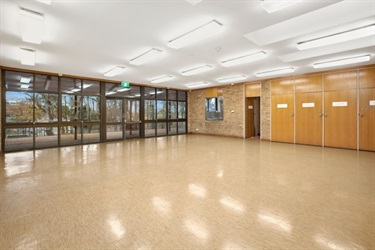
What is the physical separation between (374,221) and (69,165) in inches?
235

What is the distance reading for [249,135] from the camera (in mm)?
10508

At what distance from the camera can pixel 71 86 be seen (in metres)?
8.47

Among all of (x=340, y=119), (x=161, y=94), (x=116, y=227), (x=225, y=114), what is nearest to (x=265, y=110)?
(x=225, y=114)

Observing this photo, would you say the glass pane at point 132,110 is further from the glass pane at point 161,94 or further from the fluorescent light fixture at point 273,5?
the fluorescent light fixture at point 273,5

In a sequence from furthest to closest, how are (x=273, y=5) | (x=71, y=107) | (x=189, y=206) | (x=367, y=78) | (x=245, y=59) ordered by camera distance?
(x=71, y=107), (x=367, y=78), (x=245, y=59), (x=273, y=5), (x=189, y=206)

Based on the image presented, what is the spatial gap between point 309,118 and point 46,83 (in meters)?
10.9

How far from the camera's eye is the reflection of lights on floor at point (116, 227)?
6.79 feet

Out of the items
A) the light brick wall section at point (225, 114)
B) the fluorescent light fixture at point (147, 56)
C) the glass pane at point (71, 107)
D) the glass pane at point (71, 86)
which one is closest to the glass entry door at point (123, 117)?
the glass pane at point (71, 107)

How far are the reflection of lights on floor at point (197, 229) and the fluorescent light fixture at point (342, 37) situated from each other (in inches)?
179

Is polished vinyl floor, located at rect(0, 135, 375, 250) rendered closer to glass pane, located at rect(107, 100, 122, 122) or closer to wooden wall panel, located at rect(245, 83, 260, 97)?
glass pane, located at rect(107, 100, 122, 122)

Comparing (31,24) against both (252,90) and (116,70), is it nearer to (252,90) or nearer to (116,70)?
(116,70)

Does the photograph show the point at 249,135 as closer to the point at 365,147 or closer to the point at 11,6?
the point at 365,147

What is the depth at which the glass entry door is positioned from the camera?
963 cm

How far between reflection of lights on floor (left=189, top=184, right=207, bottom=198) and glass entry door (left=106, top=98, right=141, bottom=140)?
730cm
